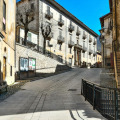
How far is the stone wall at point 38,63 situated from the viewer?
804 inches

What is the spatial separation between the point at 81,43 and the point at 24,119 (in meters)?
46.2

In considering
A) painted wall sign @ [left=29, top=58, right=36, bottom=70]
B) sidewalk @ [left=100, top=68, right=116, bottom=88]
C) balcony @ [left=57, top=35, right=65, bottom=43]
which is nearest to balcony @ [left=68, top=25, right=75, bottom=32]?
balcony @ [left=57, top=35, right=65, bottom=43]

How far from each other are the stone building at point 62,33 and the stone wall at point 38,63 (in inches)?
113

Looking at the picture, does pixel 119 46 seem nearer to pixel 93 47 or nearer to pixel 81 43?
pixel 81 43

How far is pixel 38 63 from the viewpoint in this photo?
24.5m

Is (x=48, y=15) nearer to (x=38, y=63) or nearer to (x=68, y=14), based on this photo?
(x=68, y=14)

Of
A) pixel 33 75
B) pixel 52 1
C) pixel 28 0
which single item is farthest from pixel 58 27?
pixel 33 75

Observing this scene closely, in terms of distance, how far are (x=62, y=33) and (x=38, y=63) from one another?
59.1 ft

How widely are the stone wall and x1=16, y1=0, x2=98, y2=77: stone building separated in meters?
2.88

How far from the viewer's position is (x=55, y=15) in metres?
38.5

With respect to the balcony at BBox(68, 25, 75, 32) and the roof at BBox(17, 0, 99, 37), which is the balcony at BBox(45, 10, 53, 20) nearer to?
the roof at BBox(17, 0, 99, 37)

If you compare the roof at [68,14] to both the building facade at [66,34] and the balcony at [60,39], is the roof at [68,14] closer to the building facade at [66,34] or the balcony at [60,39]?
the building facade at [66,34]

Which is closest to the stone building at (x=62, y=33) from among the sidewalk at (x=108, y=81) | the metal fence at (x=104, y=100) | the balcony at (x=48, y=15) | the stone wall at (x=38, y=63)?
the balcony at (x=48, y=15)

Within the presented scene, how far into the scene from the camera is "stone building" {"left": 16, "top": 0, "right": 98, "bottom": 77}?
111 feet
